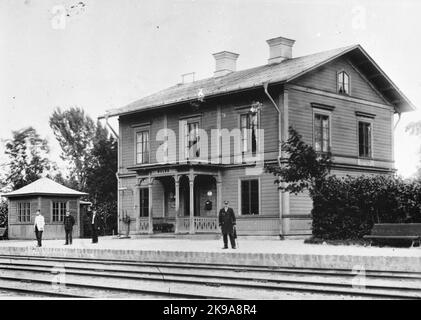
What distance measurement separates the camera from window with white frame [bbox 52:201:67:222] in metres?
34.5

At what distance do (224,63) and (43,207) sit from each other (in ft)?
37.9

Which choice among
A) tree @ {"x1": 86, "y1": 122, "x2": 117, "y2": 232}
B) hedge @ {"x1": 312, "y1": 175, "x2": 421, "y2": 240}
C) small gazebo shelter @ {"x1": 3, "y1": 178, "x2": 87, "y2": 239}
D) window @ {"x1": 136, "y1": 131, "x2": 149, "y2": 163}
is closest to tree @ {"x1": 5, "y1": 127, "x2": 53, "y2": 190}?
tree @ {"x1": 86, "y1": 122, "x2": 117, "y2": 232}

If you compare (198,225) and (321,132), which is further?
(198,225)

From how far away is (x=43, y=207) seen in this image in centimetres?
3403

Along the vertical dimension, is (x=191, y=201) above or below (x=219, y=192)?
below

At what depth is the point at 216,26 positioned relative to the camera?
20500mm

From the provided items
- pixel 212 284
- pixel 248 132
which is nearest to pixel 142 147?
pixel 248 132

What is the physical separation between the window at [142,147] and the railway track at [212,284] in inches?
669

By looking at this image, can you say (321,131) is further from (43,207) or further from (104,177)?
(104,177)

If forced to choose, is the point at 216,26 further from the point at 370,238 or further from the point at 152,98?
the point at 152,98

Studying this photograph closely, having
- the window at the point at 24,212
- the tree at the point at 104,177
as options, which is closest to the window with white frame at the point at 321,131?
the window at the point at 24,212

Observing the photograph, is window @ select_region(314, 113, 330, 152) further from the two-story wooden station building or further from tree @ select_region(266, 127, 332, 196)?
tree @ select_region(266, 127, 332, 196)
